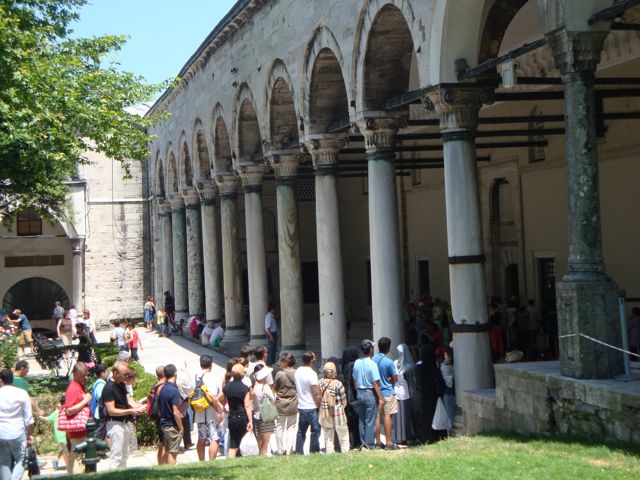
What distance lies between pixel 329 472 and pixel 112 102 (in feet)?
34.9

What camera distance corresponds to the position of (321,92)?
15195mm

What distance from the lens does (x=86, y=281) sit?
3412cm

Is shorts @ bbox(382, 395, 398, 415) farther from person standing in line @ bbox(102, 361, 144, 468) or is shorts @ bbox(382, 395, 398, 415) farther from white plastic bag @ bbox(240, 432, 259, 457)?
person standing in line @ bbox(102, 361, 144, 468)

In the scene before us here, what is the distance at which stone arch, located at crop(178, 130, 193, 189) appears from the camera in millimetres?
26359

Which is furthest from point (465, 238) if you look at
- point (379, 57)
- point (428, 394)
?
point (379, 57)

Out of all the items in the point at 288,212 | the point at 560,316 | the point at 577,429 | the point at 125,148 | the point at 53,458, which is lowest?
the point at 53,458

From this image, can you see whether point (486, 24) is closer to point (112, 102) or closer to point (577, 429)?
point (577, 429)

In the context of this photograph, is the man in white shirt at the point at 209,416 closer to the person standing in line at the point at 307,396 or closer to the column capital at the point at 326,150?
A: the person standing in line at the point at 307,396

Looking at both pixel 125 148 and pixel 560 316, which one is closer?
pixel 560 316

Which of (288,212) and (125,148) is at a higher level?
(125,148)

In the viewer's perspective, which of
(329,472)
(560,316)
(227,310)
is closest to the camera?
(329,472)

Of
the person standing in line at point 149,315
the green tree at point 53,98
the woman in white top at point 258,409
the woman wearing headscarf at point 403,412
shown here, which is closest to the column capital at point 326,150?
the green tree at point 53,98

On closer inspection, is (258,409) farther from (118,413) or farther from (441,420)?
(441,420)

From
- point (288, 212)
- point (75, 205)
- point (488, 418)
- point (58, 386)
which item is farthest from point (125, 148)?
point (75, 205)
